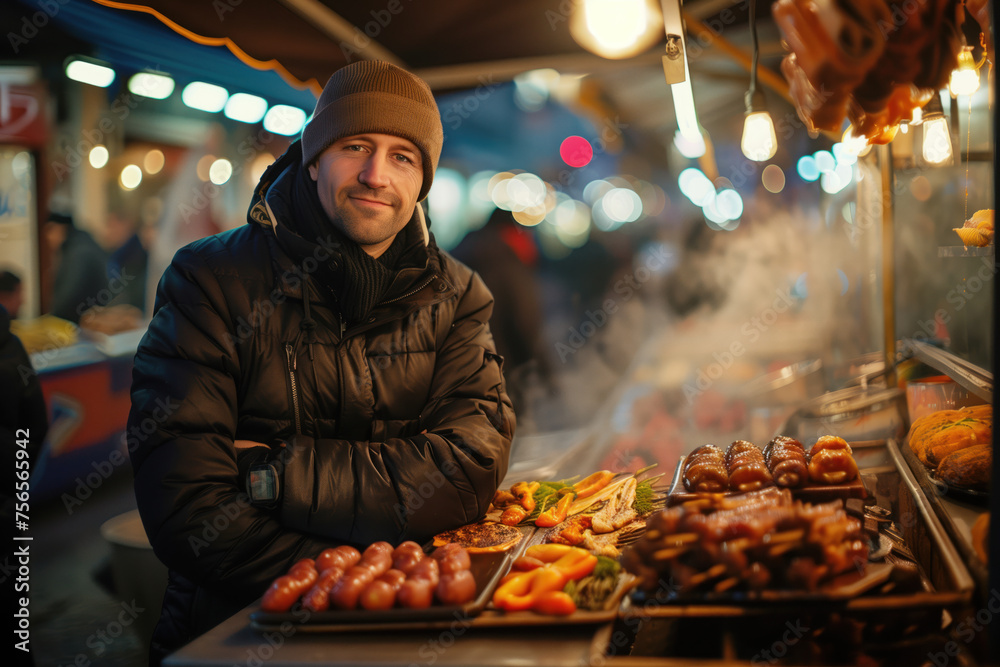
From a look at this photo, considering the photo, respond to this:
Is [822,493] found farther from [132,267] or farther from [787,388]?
[132,267]

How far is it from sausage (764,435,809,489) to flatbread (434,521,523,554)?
791mm

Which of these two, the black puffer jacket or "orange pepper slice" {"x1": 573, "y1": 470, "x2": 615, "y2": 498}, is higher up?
the black puffer jacket

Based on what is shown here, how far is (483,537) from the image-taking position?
2021 millimetres

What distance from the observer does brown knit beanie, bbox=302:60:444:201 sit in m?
2.22

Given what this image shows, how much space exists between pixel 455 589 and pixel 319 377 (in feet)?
2.99

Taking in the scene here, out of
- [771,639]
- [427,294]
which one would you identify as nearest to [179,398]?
[427,294]

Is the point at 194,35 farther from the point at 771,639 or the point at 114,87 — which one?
the point at 114,87

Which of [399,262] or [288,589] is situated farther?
→ [399,262]

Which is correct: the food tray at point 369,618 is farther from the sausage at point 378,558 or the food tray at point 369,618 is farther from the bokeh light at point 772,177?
the bokeh light at point 772,177

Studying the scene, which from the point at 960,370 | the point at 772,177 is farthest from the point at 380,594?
the point at 772,177

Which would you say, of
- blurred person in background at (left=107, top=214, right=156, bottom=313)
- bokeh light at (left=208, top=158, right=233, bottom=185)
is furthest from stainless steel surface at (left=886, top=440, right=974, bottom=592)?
bokeh light at (left=208, top=158, right=233, bottom=185)

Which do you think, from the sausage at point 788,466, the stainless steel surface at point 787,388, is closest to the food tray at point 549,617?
the sausage at point 788,466

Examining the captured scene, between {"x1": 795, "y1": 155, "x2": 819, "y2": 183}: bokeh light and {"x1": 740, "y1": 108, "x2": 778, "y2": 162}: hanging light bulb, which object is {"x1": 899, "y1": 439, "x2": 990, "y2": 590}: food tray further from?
{"x1": 795, "y1": 155, "x2": 819, "y2": 183}: bokeh light

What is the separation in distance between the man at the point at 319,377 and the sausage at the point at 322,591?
0.30m
